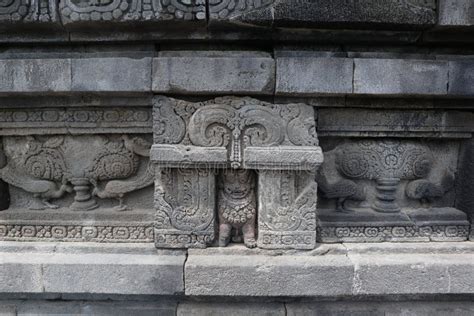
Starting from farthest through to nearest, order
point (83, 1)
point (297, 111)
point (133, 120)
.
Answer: point (133, 120)
point (297, 111)
point (83, 1)

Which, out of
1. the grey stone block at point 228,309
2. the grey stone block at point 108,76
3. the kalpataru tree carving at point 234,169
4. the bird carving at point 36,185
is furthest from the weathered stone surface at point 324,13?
the grey stone block at point 228,309

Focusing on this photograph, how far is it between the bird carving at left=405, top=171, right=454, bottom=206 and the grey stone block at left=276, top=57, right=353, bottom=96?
3.35 feet

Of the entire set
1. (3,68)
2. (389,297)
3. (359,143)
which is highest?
(3,68)

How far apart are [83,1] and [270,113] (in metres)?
1.41

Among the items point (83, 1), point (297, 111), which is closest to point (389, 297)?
point (297, 111)

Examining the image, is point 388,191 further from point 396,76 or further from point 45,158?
point 45,158

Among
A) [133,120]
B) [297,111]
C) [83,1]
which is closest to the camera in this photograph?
[83,1]

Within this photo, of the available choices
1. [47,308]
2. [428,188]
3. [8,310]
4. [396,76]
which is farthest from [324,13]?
[8,310]

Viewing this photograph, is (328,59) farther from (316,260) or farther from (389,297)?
(389,297)

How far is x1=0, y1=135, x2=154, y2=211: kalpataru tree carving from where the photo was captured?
253cm

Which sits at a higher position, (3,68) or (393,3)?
(393,3)

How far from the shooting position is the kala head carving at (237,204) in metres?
2.41

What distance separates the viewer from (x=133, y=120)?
2473 mm

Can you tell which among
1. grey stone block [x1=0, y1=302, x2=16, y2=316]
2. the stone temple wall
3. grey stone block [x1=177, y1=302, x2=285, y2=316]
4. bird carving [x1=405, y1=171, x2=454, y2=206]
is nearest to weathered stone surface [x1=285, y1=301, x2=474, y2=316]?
the stone temple wall
